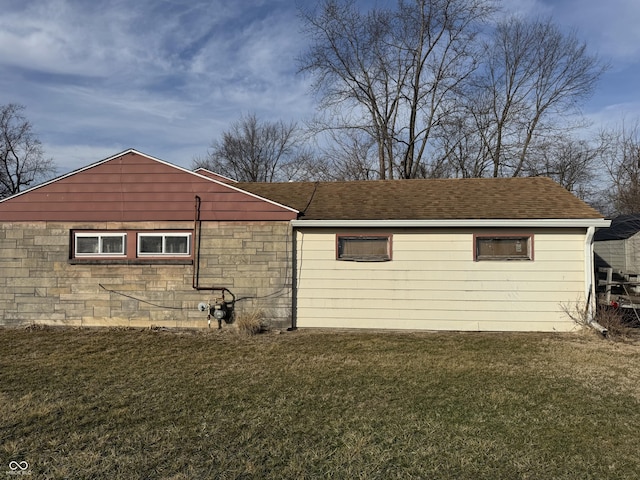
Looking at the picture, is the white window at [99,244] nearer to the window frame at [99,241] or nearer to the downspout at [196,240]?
the window frame at [99,241]

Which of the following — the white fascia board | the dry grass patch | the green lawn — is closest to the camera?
the green lawn

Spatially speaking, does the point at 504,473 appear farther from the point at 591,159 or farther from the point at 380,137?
the point at 591,159

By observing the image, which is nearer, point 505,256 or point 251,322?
point 251,322

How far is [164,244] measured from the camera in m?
9.34

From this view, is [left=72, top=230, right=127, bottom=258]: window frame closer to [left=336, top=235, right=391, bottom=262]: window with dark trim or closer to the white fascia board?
the white fascia board

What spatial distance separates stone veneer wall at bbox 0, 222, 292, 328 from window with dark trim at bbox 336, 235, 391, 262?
113 cm

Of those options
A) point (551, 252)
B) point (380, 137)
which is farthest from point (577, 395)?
point (380, 137)

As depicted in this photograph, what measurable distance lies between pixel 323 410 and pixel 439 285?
17.0 ft

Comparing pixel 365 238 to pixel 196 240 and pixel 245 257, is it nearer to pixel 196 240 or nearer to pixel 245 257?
pixel 245 257

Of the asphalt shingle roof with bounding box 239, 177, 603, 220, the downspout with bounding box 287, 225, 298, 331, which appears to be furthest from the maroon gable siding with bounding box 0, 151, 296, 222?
the asphalt shingle roof with bounding box 239, 177, 603, 220

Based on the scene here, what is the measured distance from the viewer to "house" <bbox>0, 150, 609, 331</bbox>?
893 cm

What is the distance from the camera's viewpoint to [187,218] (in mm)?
9273

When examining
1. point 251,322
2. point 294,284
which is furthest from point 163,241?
point 294,284

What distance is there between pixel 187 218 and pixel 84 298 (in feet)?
9.38
